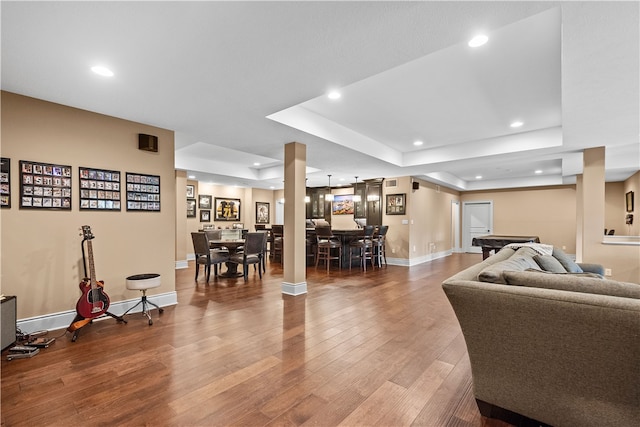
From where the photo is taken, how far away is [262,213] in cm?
1126

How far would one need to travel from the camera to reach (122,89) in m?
2.92

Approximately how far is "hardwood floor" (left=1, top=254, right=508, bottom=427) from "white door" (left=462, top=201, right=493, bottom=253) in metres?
8.27

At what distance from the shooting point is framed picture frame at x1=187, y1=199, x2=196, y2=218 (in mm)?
8764

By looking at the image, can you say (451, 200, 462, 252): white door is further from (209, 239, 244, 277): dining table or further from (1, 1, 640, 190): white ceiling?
(209, 239, 244, 277): dining table

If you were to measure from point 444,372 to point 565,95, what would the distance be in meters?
2.91

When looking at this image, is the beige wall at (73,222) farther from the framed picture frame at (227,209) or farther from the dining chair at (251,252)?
the framed picture frame at (227,209)

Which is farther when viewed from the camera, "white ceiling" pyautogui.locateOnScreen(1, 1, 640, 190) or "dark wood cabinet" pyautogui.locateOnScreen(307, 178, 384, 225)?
"dark wood cabinet" pyautogui.locateOnScreen(307, 178, 384, 225)

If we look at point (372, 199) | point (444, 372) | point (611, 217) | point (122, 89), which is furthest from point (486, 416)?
point (611, 217)

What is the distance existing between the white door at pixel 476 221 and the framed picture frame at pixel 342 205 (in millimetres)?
4617

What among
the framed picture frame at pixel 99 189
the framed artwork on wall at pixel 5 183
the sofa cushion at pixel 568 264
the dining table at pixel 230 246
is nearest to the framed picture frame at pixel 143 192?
the framed picture frame at pixel 99 189

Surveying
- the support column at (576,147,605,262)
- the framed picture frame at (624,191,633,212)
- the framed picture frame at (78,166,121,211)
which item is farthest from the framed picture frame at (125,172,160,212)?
the framed picture frame at (624,191,633,212)

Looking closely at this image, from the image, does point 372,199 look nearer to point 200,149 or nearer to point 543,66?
point 200,149

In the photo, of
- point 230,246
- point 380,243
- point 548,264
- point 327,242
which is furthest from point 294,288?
point 380,243

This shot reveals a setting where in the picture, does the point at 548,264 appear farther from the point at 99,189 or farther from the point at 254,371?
the point at 99,189
